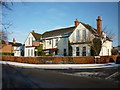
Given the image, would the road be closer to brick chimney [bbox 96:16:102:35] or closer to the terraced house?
the terraced house

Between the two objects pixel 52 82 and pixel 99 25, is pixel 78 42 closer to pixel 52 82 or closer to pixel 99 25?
pixel 99 25

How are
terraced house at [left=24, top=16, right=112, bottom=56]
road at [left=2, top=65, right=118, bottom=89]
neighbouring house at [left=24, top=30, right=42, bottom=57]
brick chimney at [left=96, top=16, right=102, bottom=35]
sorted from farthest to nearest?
neighbouring house at [left=24, top=30, right=42, bottom=57], brick chimney at [left=96, top=16, right=102, bottom=35], terraced house at [left=24, top=16, right=112, bottom=56], road at [left=2, top=65, right=118, bottom=89]

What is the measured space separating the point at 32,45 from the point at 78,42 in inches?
536

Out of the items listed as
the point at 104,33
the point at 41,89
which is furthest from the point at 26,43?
the point at 41,89

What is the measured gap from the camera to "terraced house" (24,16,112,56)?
83.9 feet

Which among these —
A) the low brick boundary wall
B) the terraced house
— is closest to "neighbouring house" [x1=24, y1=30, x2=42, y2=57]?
the terraced house

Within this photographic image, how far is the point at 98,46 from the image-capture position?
2430 centimetres

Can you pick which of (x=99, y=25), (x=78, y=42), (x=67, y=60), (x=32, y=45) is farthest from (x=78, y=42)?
(x=32, y=45)

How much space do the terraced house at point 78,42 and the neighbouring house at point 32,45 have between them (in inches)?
74.7

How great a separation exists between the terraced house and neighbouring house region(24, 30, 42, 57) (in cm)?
190

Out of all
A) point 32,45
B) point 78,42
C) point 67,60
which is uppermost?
point 78,42

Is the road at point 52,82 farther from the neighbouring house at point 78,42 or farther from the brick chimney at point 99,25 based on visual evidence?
the brick chimney at point 99,25

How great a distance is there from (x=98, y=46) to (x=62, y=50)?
356 inches

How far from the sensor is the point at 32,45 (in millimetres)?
34781
